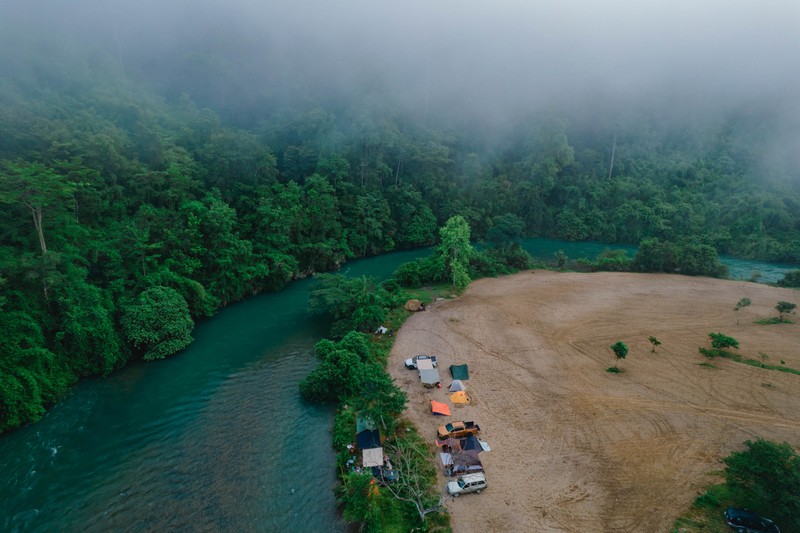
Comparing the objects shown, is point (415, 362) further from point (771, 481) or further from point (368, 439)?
point (771, 481)

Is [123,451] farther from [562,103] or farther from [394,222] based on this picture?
[562,103]

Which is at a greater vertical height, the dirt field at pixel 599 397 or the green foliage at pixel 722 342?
the green foliage at pixel 722 342

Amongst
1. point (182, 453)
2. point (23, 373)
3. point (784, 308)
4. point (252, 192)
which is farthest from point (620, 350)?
point (252, 192)

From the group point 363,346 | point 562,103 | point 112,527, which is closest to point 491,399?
point 363,346

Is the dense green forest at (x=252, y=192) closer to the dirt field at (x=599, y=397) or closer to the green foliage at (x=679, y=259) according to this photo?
the green foliage at (x=679, y=259)

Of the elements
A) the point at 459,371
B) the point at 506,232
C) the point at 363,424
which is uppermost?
the point at 506,232

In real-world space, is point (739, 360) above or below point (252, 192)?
below

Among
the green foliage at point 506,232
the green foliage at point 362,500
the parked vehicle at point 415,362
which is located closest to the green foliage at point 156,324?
the parked vehicle at point 415,362
